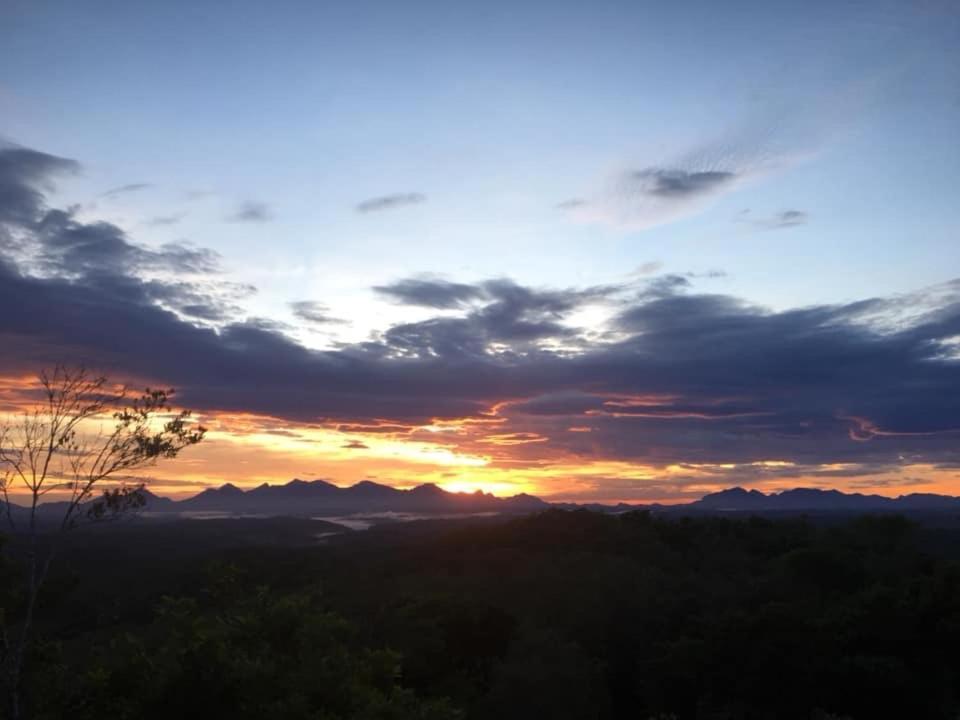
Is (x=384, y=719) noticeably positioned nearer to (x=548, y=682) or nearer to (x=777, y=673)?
(x=548, y=682)

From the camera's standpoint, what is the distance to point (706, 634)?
27.9 m

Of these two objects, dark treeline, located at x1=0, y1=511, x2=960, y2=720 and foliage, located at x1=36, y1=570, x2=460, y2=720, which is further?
dark treeline, located at x1=0, y1=511, x2=960, y2=720

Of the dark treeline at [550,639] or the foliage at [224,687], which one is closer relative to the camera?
the foliage at [224,687]

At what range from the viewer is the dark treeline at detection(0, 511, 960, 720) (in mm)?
13906

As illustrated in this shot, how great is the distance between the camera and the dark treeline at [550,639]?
45.6ft

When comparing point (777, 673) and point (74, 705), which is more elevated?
point (74, 705)

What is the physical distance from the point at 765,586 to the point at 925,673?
38.5 ft

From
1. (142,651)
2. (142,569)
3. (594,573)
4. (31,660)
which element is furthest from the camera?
(142,569)

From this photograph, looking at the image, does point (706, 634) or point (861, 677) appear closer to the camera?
point (861, 677)

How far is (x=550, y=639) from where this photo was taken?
2509 cm

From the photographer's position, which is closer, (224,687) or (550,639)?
(224,687)

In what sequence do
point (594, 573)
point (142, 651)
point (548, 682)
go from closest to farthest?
1. point (142, 651)
2. point (548, 682)
3. point (594, 573)

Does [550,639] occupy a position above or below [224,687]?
below

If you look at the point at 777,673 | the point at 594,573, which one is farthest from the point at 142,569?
the point at 777,673
